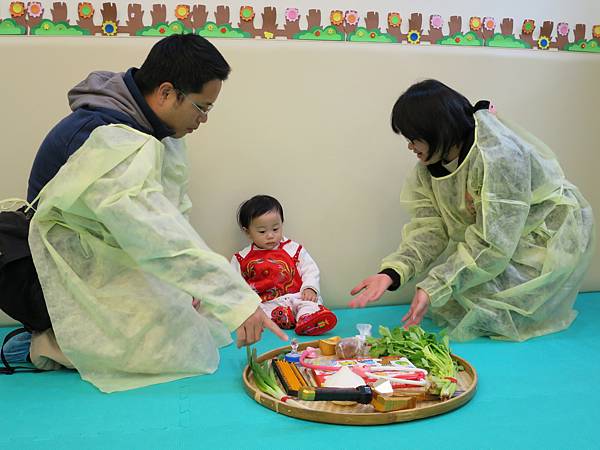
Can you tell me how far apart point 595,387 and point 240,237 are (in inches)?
44.5

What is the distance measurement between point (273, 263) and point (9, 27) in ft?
3.34

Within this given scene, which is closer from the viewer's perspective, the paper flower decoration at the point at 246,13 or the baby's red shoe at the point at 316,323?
the baby's red shoe at the point at 316,323

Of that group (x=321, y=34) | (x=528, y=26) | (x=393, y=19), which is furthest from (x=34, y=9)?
(x=528, y=26)

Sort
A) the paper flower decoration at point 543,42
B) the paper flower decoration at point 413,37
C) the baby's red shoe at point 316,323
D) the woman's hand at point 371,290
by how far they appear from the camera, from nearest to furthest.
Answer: the woman's hand at point 371,290
the baby's red shoe at point 316,323
the paper flower decoration at point 413,37
the paper flower decoration at point 543,42

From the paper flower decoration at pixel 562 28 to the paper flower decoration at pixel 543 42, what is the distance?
48 mm

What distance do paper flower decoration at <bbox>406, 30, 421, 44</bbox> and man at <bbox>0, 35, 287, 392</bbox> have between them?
2.87 feet

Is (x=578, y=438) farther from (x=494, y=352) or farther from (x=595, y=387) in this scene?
(x=494, y=352)

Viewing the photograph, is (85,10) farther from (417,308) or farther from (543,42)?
(543,42)

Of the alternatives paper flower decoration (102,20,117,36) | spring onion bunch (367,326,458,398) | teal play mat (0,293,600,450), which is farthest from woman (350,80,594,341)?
paper flower decoration (102,20,117,36)

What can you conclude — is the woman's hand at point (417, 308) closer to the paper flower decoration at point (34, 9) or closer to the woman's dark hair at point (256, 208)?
the woman's dark hair at point (256, 208)

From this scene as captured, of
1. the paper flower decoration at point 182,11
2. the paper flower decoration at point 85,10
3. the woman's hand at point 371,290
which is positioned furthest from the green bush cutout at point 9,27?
the woman's hand at point 371,290

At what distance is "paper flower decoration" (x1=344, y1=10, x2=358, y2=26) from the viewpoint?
89.5 inches

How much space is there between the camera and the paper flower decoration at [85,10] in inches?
82.2

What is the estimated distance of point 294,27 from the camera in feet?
7.35
